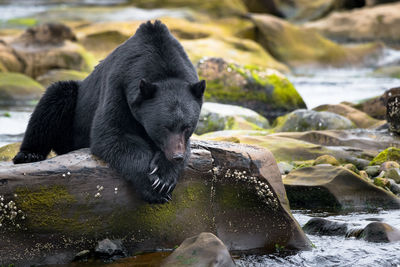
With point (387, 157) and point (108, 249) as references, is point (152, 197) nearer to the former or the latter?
point (108, 249)

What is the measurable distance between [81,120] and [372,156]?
519cm

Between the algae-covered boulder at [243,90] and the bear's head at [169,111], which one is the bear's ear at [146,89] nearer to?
the bear's head at [169,111]

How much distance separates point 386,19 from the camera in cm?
2975

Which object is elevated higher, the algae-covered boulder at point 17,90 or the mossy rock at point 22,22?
the mossy rock at point 22,22

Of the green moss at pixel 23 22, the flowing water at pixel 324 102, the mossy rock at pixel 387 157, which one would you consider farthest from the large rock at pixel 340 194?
the green moss at pixel 23 22

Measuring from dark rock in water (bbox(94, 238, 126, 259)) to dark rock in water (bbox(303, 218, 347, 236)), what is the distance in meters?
2.02

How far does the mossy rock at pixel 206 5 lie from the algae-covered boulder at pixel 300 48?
4.18m

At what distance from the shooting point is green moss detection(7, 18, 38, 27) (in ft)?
88.4

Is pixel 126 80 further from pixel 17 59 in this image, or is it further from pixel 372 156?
pixel 17 59

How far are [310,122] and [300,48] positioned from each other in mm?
13646

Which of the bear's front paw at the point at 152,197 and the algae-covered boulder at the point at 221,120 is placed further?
the algae-covered boulder at the point at 221,120

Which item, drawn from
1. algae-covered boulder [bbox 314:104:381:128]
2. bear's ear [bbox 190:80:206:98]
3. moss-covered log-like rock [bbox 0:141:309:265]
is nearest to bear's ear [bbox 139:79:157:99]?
bear's ear [bbox 190:80:206:98]

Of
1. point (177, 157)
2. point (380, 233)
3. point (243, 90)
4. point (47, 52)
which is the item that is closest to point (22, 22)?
point (47, 52)

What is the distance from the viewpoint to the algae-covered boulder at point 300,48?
24141 mm
